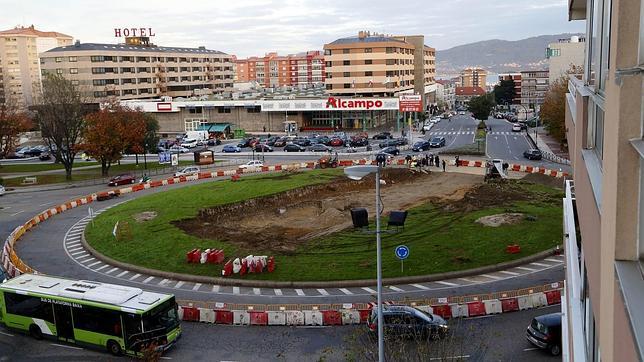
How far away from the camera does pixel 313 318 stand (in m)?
19.8

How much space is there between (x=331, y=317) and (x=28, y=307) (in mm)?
10154

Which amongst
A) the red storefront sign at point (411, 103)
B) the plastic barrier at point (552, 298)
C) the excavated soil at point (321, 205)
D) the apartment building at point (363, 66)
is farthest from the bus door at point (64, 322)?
the apartment building at point (363, 66)

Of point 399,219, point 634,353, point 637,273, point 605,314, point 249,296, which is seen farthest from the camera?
point 249,296

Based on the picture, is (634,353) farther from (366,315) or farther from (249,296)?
(249,296)

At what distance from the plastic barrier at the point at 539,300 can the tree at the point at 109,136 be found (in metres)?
41.6

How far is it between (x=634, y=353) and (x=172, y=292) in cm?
2315

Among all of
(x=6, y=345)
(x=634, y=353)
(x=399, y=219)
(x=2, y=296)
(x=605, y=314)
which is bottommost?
(x=6, y=345)

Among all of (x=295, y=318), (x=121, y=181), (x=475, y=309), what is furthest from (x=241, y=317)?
(x=121, y=181)

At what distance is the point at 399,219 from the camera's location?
15625mm

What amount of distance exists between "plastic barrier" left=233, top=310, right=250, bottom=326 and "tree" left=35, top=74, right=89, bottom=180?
3923 centimetres

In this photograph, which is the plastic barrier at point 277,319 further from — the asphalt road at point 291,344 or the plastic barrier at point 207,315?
the plastic barrier at point 207,315

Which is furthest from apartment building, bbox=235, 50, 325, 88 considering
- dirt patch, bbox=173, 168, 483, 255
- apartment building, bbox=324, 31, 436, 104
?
dirt patch, bbox=173, 168, 483, 255

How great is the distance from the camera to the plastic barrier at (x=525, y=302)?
20234 mm

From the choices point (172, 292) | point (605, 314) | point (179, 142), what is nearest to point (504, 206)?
point (172, 292)
